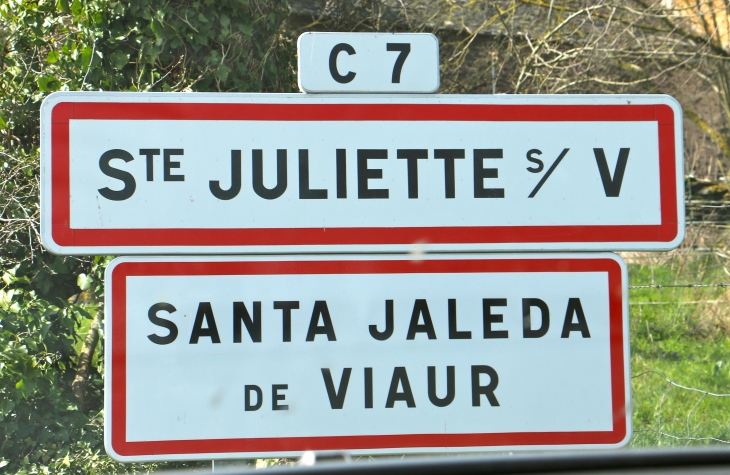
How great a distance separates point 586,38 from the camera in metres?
7.16

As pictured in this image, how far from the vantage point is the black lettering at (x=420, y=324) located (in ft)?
5.54

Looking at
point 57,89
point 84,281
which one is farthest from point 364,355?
point 57,89

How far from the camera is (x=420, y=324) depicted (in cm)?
169

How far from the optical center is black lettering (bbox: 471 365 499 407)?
169 cm

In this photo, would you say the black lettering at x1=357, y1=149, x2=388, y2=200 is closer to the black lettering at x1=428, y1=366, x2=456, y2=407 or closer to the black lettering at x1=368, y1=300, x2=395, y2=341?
the black lettering at x1=368, y1=300, x2=395, y2=341

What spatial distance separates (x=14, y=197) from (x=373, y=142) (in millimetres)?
2308

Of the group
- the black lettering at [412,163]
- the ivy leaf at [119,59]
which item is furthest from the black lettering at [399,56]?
the ivy leaf at [119,59]

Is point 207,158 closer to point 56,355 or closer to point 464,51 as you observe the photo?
point 56,355

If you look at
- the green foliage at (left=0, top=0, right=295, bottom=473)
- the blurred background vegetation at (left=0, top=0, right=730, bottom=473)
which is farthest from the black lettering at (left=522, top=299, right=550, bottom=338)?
the green foliage at (left=0, top=0, right=295, bottom=473)

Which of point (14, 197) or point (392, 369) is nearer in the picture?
point (392, 369)

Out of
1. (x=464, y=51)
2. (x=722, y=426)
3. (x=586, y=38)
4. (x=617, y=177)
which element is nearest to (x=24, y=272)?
(x=617, y=177)

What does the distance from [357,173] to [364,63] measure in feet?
0.92

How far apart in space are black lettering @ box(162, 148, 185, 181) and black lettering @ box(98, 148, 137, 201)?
0.25 feet

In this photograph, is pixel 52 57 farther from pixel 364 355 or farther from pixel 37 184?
pixel 364 355
